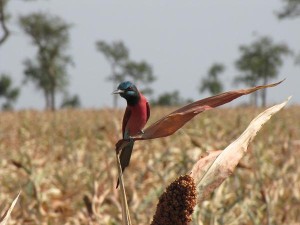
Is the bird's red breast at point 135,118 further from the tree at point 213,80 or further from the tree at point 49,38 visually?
the tree at point 213,80

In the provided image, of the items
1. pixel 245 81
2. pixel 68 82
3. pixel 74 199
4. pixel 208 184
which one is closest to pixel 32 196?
pixel 74 199

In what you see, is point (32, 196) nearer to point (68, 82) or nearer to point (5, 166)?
point (5, 166)

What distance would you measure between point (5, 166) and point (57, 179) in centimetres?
80

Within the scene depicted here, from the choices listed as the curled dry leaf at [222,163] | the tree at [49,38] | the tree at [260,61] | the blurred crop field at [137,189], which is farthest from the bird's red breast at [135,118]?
the tree at [260,61]

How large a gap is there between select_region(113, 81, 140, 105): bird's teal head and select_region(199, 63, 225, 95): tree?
85502 millimetres

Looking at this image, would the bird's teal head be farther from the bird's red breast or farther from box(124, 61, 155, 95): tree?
box(124, 61, 155, 95): tree

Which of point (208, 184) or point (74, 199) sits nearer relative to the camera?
point (208, 184)

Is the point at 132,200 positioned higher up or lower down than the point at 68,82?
lower down

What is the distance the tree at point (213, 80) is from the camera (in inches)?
3418

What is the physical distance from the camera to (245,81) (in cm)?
8031

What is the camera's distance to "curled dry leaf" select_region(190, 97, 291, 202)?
111 centimetres

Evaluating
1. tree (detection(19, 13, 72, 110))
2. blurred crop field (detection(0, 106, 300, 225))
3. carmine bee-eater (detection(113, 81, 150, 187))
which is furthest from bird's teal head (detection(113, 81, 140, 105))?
tree (detection(19, 13, 72, 110))

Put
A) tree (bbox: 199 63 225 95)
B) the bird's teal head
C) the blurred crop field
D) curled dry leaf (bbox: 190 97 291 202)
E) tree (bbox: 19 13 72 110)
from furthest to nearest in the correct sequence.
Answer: tree (bbox: 199 63 225 95), tree (bbox: 19 13 72 110), the blurred crop field, curled dry leaf (bbox: 190 97 291 202), the bird's teal head

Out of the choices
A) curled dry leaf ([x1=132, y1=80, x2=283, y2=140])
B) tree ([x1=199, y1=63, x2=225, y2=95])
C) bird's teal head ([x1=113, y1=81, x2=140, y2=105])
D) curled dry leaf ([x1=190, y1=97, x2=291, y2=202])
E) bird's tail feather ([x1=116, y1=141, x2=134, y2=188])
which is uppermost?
tree ([x1=199, y1=63, x2=225, y2=95])
